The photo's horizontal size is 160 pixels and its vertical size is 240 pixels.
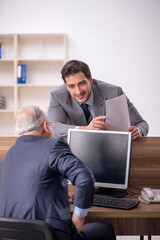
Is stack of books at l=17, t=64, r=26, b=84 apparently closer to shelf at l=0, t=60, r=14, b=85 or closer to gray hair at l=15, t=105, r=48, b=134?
shelf at l=0, t=60, r=14, b=85

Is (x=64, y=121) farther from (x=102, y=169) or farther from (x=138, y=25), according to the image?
(x=138, y=25)

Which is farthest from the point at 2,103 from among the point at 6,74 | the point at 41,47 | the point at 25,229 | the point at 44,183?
the point at 25,229

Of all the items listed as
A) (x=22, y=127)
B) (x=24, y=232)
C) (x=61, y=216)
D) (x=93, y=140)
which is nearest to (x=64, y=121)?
(x=93, y=140)

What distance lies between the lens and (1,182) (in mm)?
1490

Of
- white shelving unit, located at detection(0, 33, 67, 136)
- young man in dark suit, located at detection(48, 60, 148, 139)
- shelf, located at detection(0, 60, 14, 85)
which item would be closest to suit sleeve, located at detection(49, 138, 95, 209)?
young man in dark suit, located at detection(48, 60, 148, 139)

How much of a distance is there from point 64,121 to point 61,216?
126 cm

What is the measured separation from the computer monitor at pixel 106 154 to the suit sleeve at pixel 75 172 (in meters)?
0.51

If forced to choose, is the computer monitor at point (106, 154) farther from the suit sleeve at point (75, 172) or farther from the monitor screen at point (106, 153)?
the suit sleeve at point (75, 172)

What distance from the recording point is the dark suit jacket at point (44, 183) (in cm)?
135

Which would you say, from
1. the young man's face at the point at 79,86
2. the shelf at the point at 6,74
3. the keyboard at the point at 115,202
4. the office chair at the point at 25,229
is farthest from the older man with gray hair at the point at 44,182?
the shelf at the point at 6,74

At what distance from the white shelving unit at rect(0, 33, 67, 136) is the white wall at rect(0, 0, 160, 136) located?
0.17 metres

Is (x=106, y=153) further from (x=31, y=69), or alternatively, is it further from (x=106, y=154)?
(x=31, y=69)

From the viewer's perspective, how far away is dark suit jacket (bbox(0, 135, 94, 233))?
135cm

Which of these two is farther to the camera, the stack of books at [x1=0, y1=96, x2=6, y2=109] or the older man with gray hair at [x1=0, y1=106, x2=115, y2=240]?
the stack of books at [x1=0, y1=96, x2=6, y2=109]
